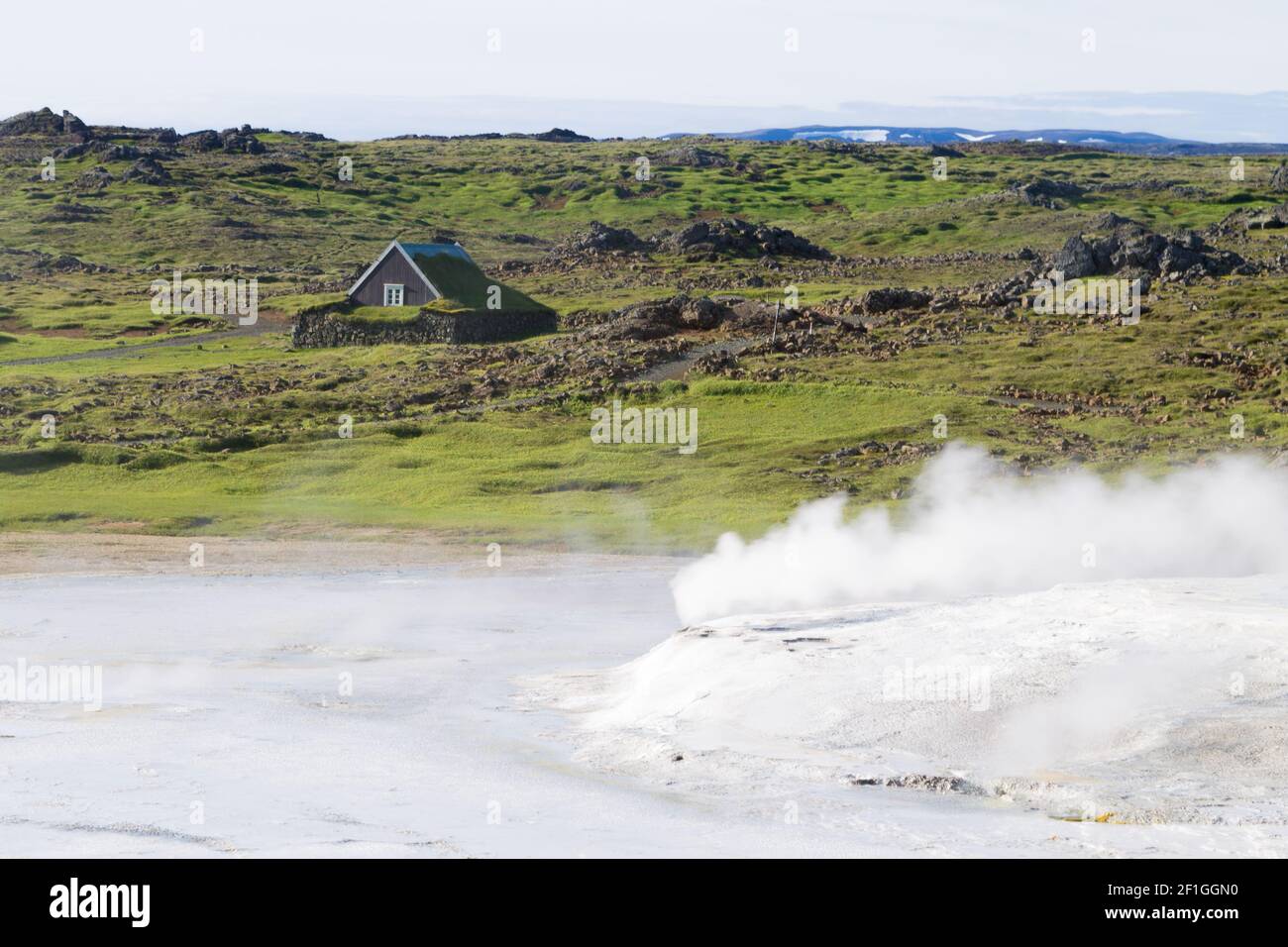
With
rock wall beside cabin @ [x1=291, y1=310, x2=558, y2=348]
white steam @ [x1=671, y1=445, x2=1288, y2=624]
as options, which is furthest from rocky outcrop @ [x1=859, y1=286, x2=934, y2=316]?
white steam @ [x1=671, y1=445, x2=1288, y2=624]

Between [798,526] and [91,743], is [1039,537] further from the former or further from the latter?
[91,743]

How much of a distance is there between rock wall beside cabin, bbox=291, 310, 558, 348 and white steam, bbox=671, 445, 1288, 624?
41034 mm

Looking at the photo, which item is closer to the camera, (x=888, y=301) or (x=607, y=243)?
(x=888, y=301)

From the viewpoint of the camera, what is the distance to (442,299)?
88.7 m

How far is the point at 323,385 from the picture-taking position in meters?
73.8

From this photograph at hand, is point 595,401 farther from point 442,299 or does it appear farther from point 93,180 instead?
point 93,180

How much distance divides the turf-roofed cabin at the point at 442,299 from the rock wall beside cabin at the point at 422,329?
0.05 meters

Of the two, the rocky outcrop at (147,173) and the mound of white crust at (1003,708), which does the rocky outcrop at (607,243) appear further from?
the mound of white crust at (1003,708)

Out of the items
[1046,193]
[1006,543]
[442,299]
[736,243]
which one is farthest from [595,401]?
[1046,193]

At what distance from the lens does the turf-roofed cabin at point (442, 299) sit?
8644 cm

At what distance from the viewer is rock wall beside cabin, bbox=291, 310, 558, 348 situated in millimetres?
86125

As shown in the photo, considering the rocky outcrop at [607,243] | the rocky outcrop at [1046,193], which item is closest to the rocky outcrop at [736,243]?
the rocky outcrop at [607,243]

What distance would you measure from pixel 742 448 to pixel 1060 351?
68.9 feet

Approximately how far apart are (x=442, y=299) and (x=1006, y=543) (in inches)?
2141
